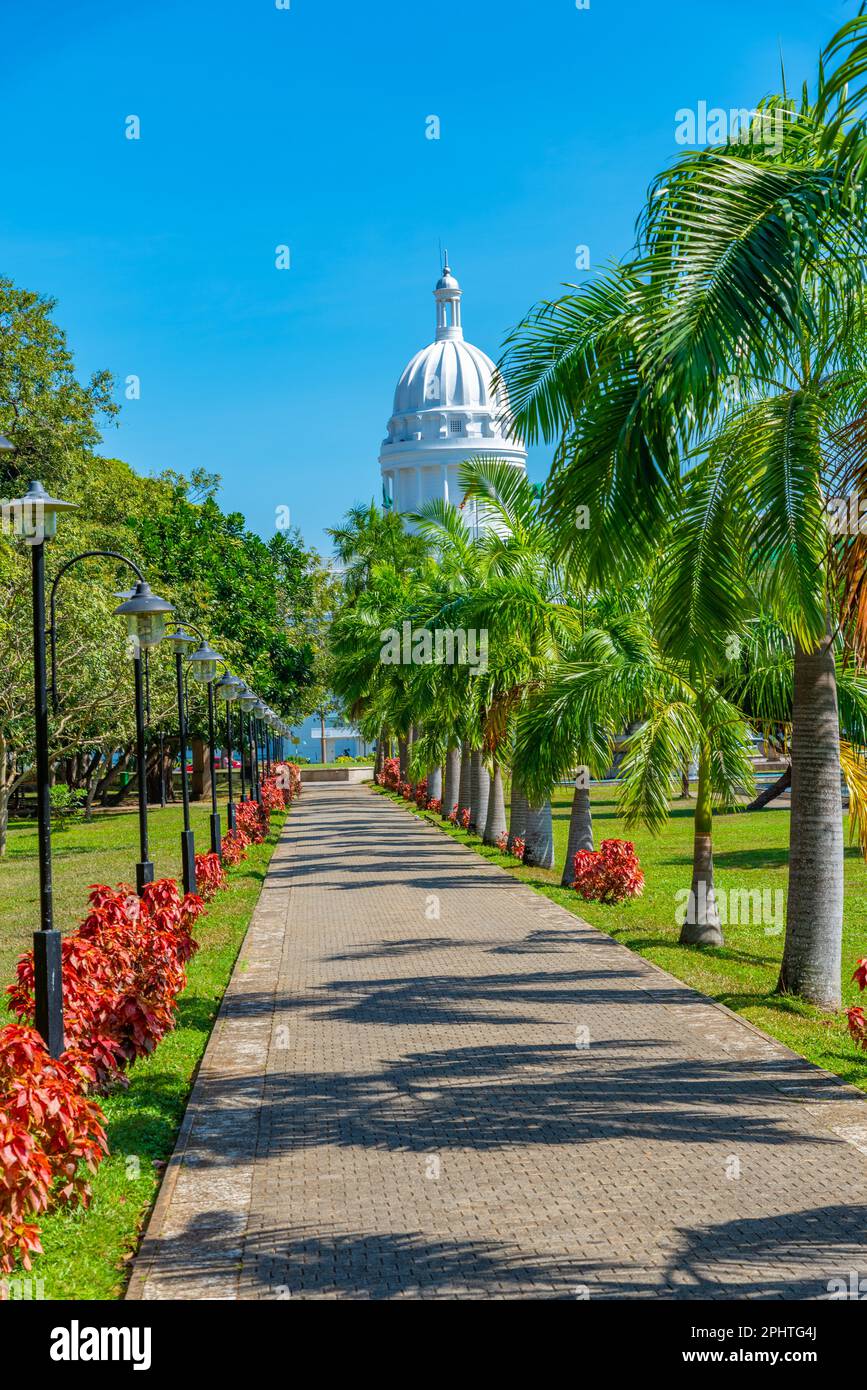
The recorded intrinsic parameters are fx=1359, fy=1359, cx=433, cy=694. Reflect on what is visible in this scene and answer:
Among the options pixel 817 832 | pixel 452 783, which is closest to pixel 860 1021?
pixel 817 832

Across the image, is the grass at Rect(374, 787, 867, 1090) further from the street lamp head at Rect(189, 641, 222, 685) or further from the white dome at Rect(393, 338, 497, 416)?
the white dome at Rect(393, 338, 497, 416)

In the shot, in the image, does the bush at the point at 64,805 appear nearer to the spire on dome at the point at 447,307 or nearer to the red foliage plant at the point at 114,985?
the red foliage plant at the point at 114,985

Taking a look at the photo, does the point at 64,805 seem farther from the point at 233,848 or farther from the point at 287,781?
the point at 233,848

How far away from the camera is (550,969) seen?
12570 millimetres

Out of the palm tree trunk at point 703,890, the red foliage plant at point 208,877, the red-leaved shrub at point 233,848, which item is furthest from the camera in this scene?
the red-leaved shrub at point 233,848

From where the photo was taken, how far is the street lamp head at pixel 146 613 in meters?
11.1

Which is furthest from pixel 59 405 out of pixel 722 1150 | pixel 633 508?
pixel 722 1150

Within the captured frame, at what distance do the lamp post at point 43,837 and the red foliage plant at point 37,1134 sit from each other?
880 millimetres

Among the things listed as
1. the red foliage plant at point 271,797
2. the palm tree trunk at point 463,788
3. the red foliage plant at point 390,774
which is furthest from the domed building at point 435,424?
the palm tree trunk at point 463,788

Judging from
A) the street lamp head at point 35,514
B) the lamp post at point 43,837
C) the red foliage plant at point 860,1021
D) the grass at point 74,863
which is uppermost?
the street lamp head at point 35,514

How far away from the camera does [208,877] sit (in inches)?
723

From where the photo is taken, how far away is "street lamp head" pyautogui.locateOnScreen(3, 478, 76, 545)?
7.88 metres

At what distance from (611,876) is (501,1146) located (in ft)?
35.0

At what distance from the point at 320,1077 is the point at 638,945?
578 centimetres
